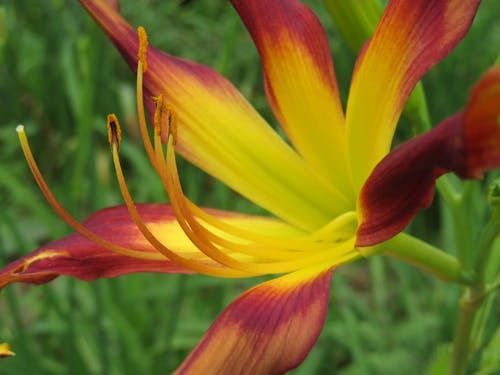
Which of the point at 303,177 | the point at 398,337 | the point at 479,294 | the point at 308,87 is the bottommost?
Result: the point at 398,337

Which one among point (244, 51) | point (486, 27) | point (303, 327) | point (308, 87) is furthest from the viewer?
point (244, 51)

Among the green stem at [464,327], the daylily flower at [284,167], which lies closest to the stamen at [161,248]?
the daylily flower at [284,167]

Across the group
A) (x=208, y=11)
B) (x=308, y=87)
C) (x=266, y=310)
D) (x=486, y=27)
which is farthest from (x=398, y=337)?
(x=208, y=11)

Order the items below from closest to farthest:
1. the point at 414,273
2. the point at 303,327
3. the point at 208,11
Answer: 1. the point at 303,327
2. the point at 414,273
3. the point at 208,11

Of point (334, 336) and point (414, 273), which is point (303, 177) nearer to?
point (334, 336)

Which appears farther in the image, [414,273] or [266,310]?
[414,273]

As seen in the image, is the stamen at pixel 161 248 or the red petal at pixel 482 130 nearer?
the red petal at pixel 482 130

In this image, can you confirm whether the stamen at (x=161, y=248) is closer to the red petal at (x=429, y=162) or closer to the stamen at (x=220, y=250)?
the stamen at (x=220, y=250)
